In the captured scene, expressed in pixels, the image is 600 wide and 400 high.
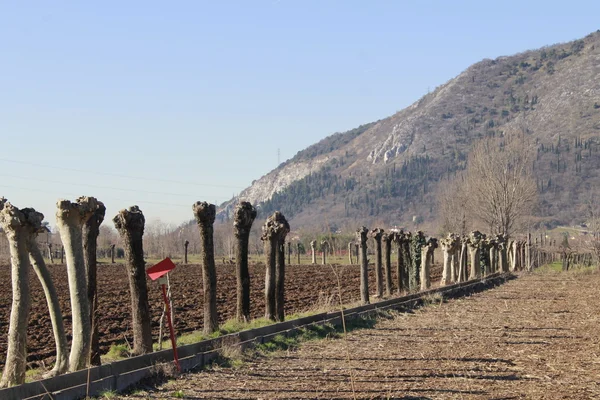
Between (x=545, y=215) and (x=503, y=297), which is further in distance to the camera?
(x=545, y=215)

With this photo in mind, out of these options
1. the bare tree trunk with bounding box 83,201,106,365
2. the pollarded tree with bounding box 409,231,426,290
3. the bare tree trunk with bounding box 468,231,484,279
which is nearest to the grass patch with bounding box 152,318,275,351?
the bare tree trunk with bounding box 83,201,106,365

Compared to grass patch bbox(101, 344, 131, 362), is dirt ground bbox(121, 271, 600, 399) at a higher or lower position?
lower

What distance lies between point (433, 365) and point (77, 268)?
19.3 feet

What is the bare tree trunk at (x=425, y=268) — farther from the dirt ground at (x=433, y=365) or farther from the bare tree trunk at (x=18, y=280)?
the bare tree trunk at (x=18, y=280)

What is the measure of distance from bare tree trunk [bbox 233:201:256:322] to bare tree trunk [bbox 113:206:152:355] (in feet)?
16.3

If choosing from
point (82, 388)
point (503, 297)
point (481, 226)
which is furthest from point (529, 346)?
point (481, 226)

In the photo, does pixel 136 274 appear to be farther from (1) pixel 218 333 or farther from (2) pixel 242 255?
(2) pixel 242 255

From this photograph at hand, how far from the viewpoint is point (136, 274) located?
14.6 m

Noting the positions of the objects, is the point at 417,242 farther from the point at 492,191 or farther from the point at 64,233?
the point at 492,191

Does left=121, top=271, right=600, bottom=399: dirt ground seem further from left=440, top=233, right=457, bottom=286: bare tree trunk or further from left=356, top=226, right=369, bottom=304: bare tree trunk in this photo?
left=440, top=233, right=457, bottom=286: bare tree trunk

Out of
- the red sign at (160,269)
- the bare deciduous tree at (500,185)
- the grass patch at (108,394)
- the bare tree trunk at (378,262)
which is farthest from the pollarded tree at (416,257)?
the bare deciduous tree at (500,185)

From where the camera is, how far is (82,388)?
1114 cm

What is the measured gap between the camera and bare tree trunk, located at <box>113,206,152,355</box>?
14.5m

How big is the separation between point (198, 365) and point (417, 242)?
74.1 ft
